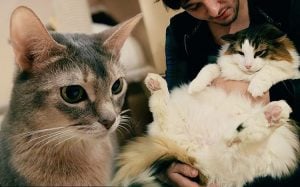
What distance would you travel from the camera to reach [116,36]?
2.61ft

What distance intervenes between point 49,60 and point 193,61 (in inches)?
17.7

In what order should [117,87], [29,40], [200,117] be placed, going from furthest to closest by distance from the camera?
[200,117]
[117,87]
[29,40]

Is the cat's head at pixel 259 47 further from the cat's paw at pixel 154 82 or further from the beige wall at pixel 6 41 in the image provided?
the beige wall at pixel 6 41

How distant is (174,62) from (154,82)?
10 centimetres

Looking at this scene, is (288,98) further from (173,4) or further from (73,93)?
(73,93)

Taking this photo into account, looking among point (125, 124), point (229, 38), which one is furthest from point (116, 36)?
point (229, 38)

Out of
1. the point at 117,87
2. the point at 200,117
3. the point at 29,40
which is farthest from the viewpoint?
the point at 200,117

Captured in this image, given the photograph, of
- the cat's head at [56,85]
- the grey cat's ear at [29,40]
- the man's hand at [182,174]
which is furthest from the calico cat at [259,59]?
the grey cat's ear at [29,40]

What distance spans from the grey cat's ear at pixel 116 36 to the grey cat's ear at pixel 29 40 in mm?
118

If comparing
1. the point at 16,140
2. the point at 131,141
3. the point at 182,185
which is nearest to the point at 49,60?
the point at 16,140

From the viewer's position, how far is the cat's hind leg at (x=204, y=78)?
0.94 metres

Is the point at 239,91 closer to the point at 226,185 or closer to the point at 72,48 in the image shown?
the point at 226,185

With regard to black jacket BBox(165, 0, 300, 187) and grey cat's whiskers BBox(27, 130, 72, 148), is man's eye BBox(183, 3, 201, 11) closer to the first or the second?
black jacket BBox(165, 0, 300, 187)

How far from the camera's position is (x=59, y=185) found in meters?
0.75
